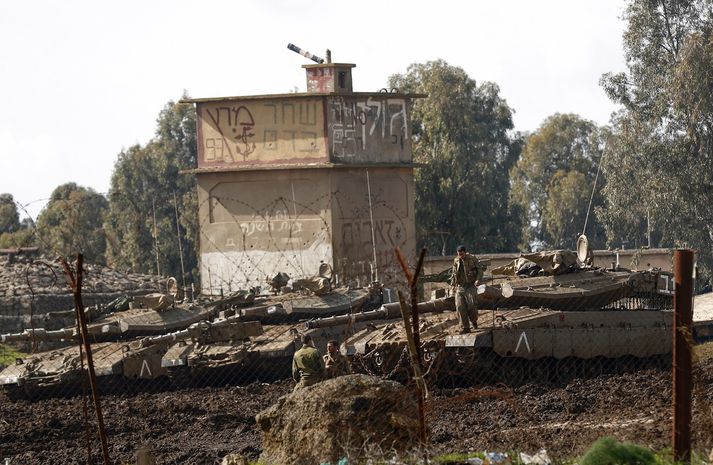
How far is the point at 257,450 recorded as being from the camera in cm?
1598

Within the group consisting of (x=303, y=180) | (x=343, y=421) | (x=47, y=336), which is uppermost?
(x=303, y=180)

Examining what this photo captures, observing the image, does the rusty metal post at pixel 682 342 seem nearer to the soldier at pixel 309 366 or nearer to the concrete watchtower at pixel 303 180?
the soldier at pixel 309 366

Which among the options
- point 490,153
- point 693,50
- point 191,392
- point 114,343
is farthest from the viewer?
point 490,153

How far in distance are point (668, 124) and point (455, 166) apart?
1526 cm

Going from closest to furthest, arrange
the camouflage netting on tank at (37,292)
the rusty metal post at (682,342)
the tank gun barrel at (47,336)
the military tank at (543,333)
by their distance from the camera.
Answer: the rusty metal post at (682,342), the military tank at (543,333), the tank gun barrel at (47,336), the camouflage netting on tank at (37,292)

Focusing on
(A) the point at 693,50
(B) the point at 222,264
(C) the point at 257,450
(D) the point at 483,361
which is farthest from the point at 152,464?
(A) the point at 693,50

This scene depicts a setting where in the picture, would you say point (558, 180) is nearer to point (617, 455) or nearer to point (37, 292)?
point (37, 292)

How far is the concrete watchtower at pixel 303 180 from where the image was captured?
38281 mm

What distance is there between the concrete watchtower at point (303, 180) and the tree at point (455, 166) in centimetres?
1602

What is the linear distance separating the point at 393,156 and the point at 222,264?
5406 millimetres

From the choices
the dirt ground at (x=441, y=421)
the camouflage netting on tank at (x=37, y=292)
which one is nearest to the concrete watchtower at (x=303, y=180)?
the camouflage netting on tank at (x=37, y=292)

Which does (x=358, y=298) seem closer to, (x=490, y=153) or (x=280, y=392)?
(x=280, y=392)

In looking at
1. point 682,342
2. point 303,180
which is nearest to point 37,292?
point 303,180

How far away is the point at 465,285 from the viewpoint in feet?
71.4
